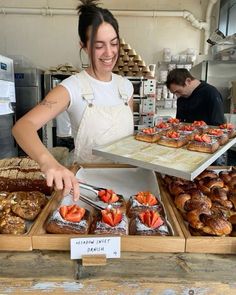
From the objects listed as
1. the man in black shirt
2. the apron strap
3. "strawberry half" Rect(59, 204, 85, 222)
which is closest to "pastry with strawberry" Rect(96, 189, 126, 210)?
"strawberry half" Rect(59, 204, 85, 222)

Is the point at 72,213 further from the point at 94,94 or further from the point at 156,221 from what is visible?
the point at 94,94

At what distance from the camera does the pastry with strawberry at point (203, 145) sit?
106cm

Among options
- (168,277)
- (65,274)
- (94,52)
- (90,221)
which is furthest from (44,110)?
(168,277)

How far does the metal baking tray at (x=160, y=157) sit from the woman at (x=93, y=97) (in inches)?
7.2

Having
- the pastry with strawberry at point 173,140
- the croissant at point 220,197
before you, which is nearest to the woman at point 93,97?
the pastry with strawberry at point 173,140

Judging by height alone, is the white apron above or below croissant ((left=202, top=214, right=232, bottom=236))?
above

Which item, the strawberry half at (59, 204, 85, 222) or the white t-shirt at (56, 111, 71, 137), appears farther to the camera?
the white t-shirt at (56, 111, 71, 137)

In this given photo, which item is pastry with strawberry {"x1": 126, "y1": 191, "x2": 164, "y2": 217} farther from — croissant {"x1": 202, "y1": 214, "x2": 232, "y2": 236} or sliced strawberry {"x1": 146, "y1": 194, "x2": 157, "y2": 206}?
croissant {"x1": 202, "y1": 214, "x2": 232, "y2": 236}

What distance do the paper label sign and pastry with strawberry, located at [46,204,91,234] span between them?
0.06m

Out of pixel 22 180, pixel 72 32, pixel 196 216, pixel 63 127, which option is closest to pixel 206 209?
pixel 196 216

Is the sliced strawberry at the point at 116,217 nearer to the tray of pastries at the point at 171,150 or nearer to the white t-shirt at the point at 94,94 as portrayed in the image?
the tray of pastries at the point at 171,150

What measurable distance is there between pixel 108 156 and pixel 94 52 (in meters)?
0.49

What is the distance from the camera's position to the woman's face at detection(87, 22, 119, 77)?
1107 millimetres

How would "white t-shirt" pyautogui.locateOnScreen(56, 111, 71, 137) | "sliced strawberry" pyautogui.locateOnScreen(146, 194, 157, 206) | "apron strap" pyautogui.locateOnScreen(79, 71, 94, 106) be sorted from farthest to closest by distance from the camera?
1. "white t-shirt" pyautogui.locateOnScreen(56, 111, 71, 137)
2. "apron strap" pyautogui.locateOnScreen(79, 71, 94, 106)
3. "sliced strawberry" pyautogui.locateOnScreen(146, 194, 157, 206)
